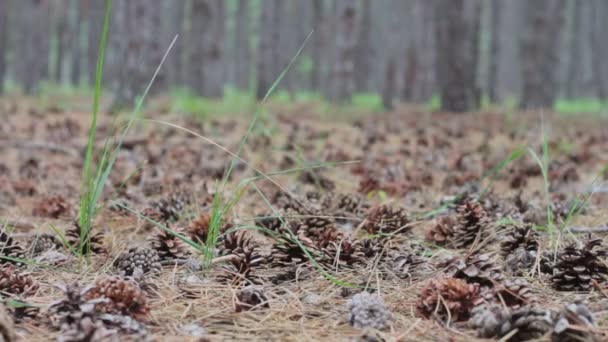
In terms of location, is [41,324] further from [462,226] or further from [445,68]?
[445,68]

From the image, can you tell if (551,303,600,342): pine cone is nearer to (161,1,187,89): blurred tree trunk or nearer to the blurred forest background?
the blurred forest background

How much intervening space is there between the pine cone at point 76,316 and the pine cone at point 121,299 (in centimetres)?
2

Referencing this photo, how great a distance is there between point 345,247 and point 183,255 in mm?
491

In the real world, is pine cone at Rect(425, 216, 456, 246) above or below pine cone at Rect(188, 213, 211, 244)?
below

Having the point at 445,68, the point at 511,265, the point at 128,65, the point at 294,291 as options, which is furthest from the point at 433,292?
the point at 445,68

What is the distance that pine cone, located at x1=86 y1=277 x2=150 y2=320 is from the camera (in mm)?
1310

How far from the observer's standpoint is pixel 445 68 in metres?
10.1

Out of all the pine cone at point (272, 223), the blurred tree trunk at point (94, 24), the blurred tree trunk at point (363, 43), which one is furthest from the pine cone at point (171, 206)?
the blurred tree trunk at point (94, 24)

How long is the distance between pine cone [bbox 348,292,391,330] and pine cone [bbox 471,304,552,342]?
18cm

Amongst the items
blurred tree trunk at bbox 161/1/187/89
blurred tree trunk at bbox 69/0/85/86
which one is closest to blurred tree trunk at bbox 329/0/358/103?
blurred tree trunk at bbox 161/1/187/89

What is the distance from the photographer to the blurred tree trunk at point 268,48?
575 inches

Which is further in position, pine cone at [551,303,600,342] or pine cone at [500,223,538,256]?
pine cone at [500,223,538,256]

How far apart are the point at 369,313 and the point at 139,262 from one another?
71 centimetres

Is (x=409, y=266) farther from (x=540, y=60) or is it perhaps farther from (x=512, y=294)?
(x=540, y=60)
